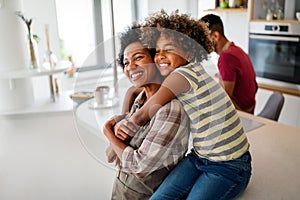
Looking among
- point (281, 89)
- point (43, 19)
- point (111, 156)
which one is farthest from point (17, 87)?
point (281, 89)

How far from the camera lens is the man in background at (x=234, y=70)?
166 cm

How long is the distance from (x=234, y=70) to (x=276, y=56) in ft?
2.80

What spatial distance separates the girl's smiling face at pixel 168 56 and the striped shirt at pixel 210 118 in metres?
0.02

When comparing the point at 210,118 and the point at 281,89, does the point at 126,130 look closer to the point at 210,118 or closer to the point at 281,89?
the point at 210,118

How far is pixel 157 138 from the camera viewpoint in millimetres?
729

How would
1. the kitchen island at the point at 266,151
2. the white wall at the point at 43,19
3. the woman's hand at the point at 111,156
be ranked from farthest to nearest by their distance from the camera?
1. the white wall at the point at 43,19
2. the kitchen island at the point at 266,151
3. the woman's hand at the point at 111,156

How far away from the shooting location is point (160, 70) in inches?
27.6

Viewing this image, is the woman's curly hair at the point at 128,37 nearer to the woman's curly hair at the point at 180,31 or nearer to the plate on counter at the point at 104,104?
the woman's curly hair at the point at 180,31

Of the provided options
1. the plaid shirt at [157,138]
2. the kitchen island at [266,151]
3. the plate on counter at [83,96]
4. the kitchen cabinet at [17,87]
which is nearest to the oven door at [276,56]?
the kitchen island at [266,151]

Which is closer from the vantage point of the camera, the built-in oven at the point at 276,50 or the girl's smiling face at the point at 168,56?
the girl's smiling face at the point at 168,56

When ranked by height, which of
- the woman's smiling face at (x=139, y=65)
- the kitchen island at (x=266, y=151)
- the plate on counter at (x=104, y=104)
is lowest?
the kitchen island at (x=266, y=151)

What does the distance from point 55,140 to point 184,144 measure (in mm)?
991

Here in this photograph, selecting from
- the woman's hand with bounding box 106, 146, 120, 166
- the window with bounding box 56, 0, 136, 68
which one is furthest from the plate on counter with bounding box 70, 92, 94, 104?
the window with bounding box 56, 0, 136, 68

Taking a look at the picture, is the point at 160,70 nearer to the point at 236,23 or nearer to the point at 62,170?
the point at 62,170
